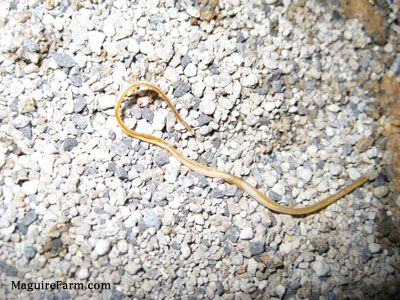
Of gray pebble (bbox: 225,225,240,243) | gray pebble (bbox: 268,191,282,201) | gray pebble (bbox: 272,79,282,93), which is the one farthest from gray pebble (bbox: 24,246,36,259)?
gray pebble (bbox: 272,79,282,93)

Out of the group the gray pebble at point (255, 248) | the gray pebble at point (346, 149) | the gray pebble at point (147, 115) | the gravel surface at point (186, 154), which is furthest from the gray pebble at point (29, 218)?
the gray pebble at point (346, 149)

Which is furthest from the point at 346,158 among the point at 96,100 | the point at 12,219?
the point at 12,219

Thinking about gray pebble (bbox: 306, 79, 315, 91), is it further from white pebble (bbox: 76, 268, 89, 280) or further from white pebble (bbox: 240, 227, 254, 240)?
white pebble (bbox: 76, 268, 89, 280)

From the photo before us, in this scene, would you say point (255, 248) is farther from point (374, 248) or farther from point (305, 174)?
point (374, 248)

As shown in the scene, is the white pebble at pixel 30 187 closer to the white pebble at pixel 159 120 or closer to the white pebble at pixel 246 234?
the white pebble at pixel 159 120

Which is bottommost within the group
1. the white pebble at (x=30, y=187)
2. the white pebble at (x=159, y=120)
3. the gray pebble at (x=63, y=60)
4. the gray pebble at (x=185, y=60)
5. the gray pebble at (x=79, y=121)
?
the white pebble at (x=30, y=187)

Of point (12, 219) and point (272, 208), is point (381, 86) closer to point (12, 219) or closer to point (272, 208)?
point (272, 208)
